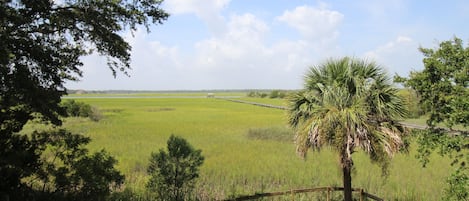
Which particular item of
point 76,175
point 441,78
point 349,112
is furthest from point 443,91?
point 76,175

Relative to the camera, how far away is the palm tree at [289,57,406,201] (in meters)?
5.69

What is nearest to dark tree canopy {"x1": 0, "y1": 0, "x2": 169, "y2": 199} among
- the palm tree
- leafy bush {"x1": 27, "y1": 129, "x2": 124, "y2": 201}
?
leafy bush {"x1": 27, "y1": 129, "x2": 124, "y2": 201}

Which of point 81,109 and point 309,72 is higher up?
point 309,72

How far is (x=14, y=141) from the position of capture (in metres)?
6.35

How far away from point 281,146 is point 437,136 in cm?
1206

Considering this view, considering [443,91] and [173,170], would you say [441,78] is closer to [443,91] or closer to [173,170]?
[443,91]

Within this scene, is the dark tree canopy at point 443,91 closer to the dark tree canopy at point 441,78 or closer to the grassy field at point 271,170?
the dark tree canopy at point 441,78

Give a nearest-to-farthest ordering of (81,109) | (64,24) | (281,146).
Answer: (64,24) < (281,146) < (81,109)

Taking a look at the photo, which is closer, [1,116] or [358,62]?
[1,116]

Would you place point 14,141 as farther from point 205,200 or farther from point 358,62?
point 358,62

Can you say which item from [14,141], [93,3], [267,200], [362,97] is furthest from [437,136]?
[14,141]

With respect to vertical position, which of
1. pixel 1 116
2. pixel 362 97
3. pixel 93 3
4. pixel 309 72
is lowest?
pixel 1 116

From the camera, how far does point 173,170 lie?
7758mm

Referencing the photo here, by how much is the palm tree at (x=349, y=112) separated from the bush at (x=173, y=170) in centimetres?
306
